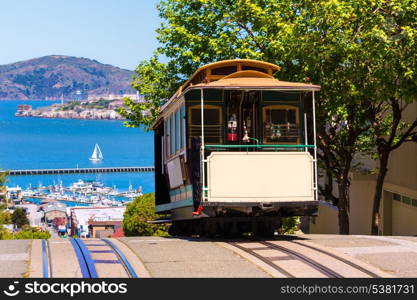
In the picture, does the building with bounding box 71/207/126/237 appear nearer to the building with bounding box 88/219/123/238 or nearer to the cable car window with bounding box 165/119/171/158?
the building with bounding box 88/219/123/238

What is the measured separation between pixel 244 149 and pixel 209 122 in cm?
101

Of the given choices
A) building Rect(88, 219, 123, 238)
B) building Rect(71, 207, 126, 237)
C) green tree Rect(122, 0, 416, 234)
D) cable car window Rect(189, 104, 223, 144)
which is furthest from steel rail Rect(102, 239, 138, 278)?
building Rect(88, 219, 123, 238)

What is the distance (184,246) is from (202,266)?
9.47 ft

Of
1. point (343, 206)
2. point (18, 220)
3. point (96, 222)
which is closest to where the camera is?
point (343, 206)

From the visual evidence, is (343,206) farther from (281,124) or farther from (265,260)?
(265,260)

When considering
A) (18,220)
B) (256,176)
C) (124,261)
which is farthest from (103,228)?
(124,261)

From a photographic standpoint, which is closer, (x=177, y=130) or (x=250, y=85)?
(x=250, y=85)

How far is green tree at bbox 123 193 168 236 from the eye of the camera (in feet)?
139

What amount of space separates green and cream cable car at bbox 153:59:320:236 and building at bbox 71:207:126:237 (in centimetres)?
8613

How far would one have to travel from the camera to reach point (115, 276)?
11.8 m

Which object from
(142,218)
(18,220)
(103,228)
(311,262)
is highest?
(311,262)

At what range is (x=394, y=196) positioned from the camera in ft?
107

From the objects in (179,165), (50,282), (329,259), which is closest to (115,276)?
(50,282)

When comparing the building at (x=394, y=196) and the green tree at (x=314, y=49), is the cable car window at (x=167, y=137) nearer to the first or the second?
the green tree at (x=314, y=49)
